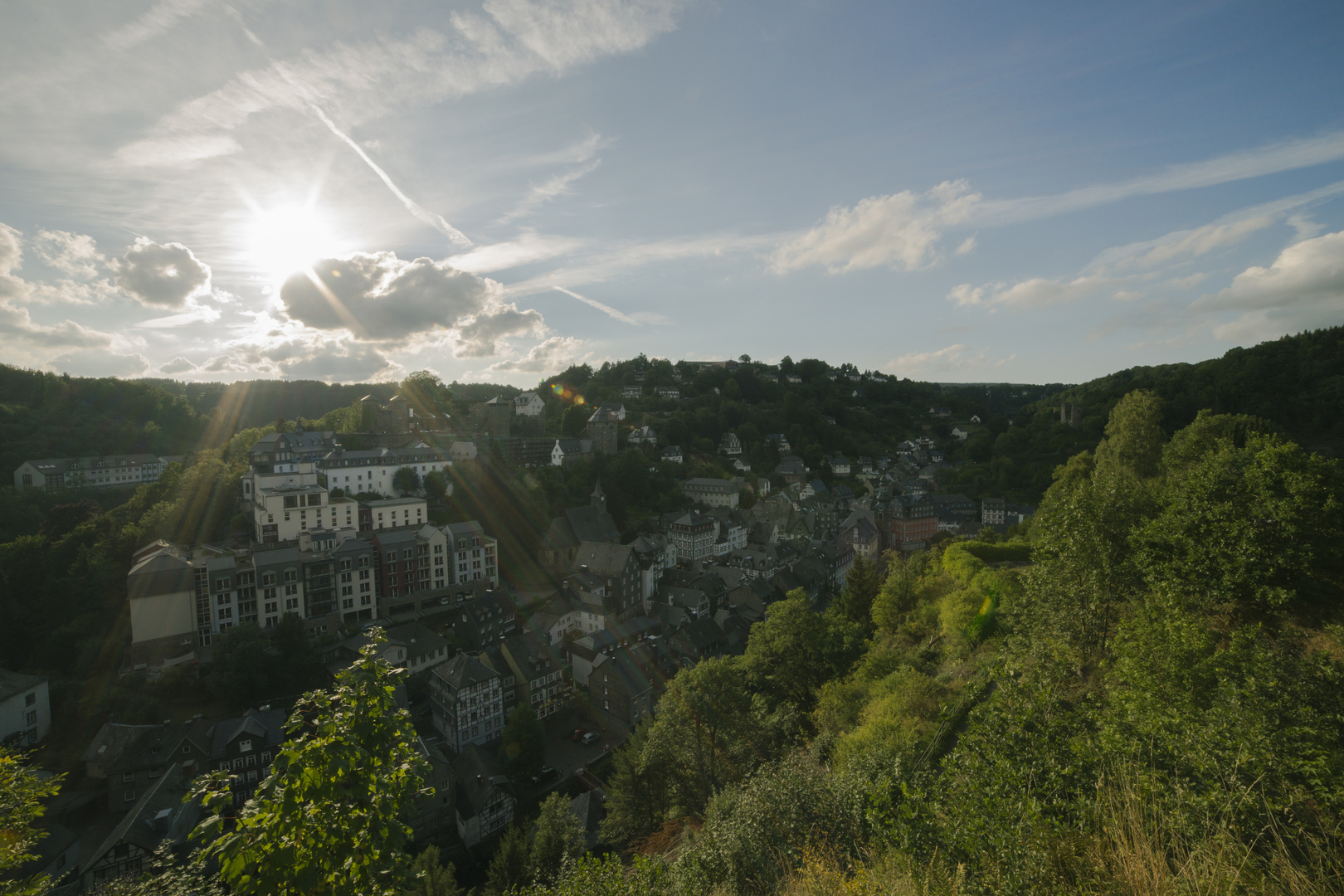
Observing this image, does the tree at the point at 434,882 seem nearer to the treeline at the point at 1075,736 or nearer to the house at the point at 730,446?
the treeline at the point at 1075,736

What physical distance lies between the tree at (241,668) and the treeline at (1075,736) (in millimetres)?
17583

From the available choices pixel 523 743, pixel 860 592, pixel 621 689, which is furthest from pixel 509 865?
pixel 860 592

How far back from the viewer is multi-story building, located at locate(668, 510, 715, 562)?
44.2 metres

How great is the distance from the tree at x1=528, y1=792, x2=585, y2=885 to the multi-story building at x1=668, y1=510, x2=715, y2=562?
94.3 feet

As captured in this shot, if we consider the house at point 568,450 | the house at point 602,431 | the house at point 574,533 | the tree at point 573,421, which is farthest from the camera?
the tree at point 573,421

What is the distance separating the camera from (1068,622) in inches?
412

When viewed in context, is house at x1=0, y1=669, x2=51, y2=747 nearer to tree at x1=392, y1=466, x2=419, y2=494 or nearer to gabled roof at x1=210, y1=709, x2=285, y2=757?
gabled roof at x1=210, y1=709, x2=285, y2=757

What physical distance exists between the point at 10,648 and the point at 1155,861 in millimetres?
43787

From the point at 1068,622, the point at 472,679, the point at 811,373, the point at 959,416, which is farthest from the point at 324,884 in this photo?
the point at 959,416

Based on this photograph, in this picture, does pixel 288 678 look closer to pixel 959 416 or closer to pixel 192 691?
pixel 192 691

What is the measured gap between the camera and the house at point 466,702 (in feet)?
76.0

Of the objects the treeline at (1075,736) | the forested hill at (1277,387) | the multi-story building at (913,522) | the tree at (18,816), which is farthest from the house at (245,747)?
the forested hill at (1277,387)

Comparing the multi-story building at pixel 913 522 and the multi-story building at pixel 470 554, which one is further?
the multi-story building at pixel 913 522

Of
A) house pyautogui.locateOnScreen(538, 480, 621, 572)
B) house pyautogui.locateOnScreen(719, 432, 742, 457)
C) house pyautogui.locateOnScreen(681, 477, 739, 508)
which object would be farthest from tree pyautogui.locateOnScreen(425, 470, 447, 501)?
house pyautogui.locateOnScreen(719, 432, 742, 457)
